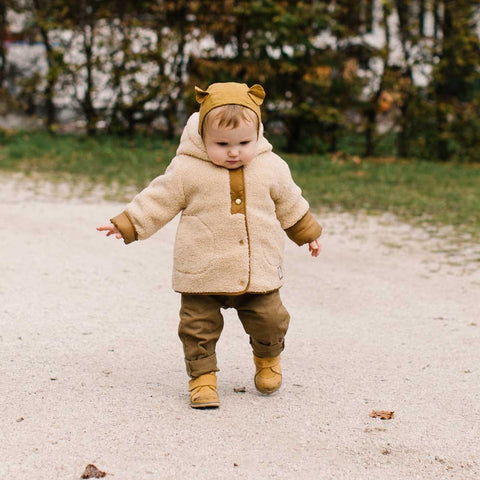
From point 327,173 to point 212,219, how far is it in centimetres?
905

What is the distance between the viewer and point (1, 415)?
3.40 m

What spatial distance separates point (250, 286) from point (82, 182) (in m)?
7.75

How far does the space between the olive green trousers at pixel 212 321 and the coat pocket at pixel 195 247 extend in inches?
5.5

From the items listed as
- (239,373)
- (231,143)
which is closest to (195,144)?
(231,143)

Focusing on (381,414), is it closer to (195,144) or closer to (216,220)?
(216,220)

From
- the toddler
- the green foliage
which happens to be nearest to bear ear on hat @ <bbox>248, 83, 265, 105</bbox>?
the toddler

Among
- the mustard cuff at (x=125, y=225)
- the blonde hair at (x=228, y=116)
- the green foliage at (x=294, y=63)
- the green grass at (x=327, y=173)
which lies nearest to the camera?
the blonde hair at (x=228, y=116)

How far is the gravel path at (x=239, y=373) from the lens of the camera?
305 centimetres

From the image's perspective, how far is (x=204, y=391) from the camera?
3.56 metres

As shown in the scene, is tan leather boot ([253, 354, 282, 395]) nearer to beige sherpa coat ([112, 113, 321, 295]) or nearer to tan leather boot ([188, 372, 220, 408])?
tan leather boot ([188, 372, 220, 408])

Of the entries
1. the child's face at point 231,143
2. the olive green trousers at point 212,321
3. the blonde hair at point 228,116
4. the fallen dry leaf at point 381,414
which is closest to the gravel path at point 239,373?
the fallen dry leaf at point 381,414

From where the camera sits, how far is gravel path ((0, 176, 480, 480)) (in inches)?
120

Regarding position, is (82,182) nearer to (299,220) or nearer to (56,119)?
(56,119)

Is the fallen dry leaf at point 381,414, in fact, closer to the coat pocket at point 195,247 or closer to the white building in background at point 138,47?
the coat pocket at point 195,247
